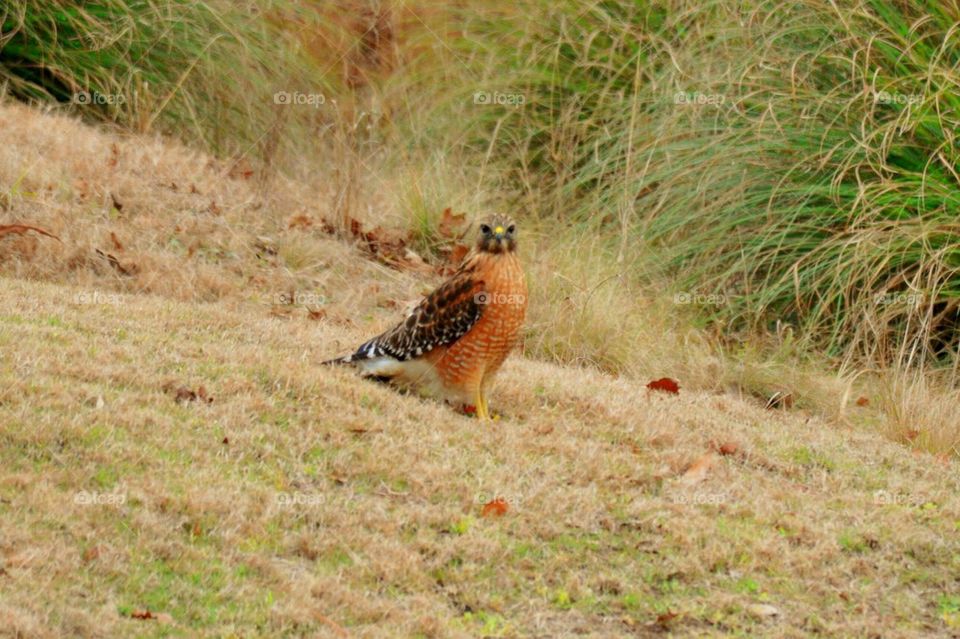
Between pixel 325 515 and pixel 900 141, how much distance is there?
593cm

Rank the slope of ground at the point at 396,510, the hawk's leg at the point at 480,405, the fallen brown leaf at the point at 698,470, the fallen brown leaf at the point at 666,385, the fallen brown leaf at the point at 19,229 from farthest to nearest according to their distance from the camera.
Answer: the fallen brown leaf at the point at 19,229 < the fallen brown leaf at the point at 666,385 < the hawk's leg at the point at 480,405 < the fallen brown leaf at the point at 698,470 < the slope of ground at the point at 396,510

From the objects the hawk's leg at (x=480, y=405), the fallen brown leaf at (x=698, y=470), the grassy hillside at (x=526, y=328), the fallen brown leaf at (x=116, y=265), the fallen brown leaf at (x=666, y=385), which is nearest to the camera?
the grassy hillside at (x=526, y=328)

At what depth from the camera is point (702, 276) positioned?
10328 millimetres

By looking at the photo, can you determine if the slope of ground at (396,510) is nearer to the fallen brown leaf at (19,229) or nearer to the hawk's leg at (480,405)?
the hawk's leg at (480,405)

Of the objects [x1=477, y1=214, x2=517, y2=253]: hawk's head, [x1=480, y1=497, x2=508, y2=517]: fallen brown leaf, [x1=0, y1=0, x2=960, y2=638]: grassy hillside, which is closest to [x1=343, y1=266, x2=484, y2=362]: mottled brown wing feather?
[x1=477, y1=214, x2=517, y2=253]: hawk's head

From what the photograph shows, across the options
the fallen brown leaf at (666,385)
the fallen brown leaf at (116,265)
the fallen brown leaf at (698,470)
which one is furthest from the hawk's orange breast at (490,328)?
the fallen brown leaf at (116,265)

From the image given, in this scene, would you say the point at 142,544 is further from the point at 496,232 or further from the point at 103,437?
the point at 496,232

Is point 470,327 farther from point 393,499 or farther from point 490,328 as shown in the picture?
point 393,499

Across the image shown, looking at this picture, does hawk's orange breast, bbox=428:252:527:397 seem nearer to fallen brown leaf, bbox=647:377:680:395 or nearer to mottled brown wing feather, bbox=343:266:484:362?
mottled brown wing feather, bbox=343:266:484:362

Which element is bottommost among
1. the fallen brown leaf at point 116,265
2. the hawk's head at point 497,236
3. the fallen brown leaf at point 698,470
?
the fallen brown leaf at point 698,470

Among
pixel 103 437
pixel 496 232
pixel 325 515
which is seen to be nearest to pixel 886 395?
pixel 496 232

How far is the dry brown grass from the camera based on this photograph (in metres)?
4.96

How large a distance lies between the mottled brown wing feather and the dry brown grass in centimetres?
30

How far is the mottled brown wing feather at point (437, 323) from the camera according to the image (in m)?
6.78
